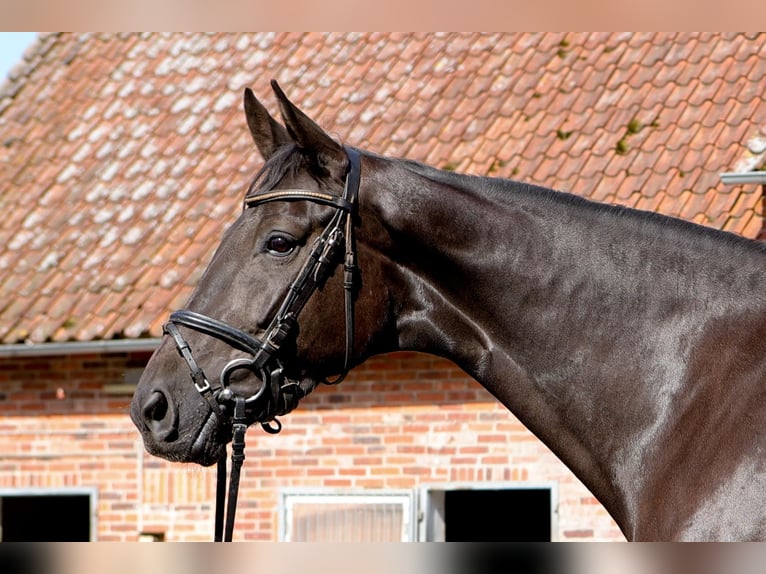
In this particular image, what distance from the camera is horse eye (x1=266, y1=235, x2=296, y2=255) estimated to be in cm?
313

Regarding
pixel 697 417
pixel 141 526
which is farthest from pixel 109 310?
pixel 697 417

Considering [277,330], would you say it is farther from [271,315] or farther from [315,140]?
[315,140]

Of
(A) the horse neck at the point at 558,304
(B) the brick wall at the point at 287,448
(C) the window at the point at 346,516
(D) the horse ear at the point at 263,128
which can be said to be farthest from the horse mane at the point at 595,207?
(C) the window at the point at 346,516

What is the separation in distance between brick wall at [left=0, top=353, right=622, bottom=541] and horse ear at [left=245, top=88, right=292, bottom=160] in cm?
439

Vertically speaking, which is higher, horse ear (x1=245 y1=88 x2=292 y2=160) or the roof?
the roof

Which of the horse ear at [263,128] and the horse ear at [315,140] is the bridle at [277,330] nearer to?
the horse ear at [315,140]

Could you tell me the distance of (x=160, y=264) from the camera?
344 inches

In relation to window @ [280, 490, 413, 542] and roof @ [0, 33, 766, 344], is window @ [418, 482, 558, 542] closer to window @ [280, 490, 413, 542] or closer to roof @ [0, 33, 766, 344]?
window @ [280, 490, 413, 542]

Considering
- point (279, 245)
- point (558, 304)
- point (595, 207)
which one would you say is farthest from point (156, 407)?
point (595, 207)

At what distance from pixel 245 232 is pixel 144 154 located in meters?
7.13

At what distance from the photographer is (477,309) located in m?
3.18

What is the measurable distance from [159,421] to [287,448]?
5308 mm

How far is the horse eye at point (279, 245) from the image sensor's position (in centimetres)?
313

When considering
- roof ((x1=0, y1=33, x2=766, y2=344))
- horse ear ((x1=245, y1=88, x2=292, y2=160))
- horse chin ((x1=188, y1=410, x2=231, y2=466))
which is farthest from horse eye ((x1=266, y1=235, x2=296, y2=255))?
roof ((x1=0, y1=33, x2=766, y2=344))
